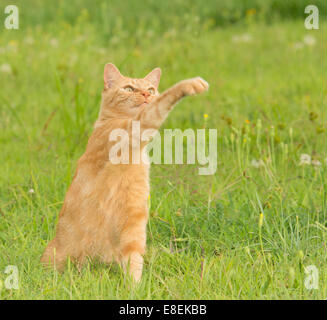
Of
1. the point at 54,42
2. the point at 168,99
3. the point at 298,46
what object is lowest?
the point at 168,99

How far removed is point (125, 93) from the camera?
2.75 meters

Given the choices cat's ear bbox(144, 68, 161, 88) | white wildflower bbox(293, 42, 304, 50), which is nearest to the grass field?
white wildflower bbox(293, 42, 304, 50)

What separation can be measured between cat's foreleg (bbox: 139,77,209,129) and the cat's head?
0.39 meters

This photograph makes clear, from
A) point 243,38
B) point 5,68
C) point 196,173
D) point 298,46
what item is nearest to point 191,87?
point 196,173

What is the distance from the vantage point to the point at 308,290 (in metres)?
2.29

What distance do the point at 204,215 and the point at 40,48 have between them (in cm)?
453

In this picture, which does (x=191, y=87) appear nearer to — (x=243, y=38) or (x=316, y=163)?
(x=316, y=163)

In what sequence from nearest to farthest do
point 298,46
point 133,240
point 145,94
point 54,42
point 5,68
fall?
point 133,240, point 145,94, point 5,68, point 298,46, point 54,42

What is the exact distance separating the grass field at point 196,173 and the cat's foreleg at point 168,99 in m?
0.57

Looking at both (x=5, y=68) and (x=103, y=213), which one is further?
(x=5, y=68)

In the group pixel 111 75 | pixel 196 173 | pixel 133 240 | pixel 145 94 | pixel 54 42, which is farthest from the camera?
pixel 54 42

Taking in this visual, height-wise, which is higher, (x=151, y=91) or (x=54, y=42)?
(x=54, y=42)

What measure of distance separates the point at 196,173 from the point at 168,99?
4.66ft

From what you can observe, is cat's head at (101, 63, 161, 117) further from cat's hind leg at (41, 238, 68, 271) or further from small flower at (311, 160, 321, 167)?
small flower at (311, 160, 321, 167)
